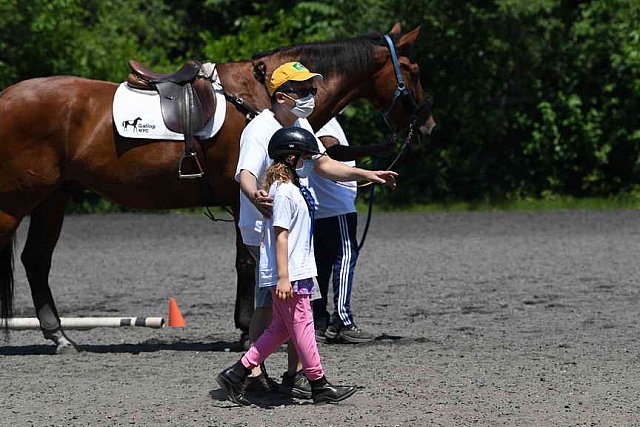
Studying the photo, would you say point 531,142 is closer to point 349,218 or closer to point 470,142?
point 470,142

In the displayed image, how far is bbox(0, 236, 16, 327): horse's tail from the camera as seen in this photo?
7.93 meters

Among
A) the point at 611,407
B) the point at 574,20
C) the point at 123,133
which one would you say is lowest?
the point at 611,407

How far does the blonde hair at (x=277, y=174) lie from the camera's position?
589 cm

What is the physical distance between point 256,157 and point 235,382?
114 cm

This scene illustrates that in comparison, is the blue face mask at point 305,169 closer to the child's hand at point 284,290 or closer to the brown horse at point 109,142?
the child's hand at point 284,290

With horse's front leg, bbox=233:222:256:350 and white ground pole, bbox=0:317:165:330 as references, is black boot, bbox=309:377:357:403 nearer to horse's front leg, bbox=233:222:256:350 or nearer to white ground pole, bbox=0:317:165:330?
horse's front leg, bbox=233:222:256:350

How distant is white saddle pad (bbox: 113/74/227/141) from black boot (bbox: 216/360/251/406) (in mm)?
1963

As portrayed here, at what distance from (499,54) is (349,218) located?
36.8ft

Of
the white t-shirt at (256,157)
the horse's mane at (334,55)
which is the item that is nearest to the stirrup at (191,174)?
the horse's mane at (334,55)

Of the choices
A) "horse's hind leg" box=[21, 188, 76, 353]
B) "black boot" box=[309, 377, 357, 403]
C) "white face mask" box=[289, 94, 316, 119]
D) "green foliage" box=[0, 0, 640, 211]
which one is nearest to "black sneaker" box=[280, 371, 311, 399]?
"black boot" box=[309, 377, 357, 403]

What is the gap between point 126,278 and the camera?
11.8 meters

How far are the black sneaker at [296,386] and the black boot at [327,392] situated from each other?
23 centimetres

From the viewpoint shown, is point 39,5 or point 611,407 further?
point 39,5

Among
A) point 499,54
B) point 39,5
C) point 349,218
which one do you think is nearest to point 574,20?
point 499,54
